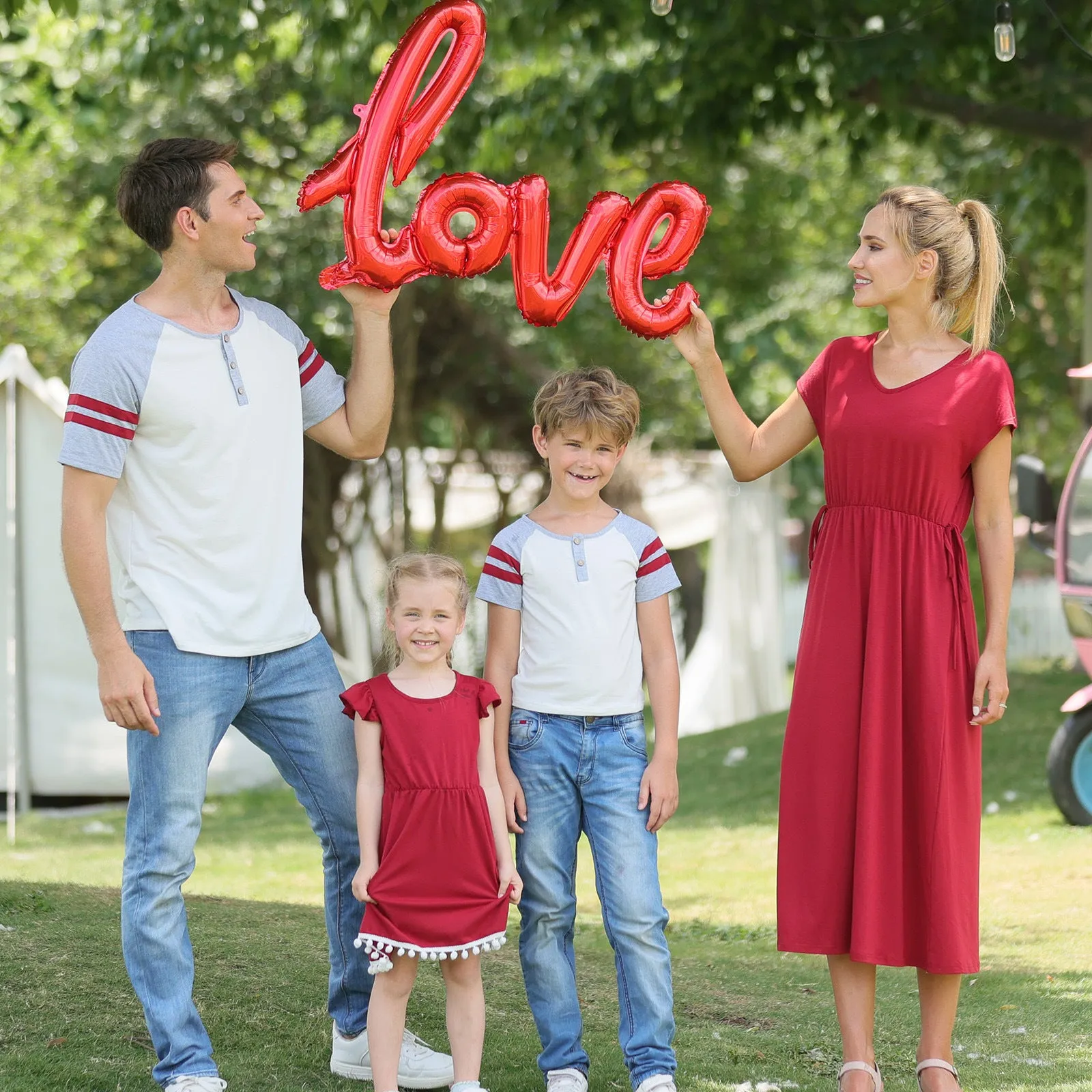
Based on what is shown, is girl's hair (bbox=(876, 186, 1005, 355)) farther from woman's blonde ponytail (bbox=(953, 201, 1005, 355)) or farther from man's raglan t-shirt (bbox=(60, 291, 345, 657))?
man's raglan t-shirt (bbox=(60, 291, 345, 657))

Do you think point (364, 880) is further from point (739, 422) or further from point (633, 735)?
point (739, 422)

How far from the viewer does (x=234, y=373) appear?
3443 mm

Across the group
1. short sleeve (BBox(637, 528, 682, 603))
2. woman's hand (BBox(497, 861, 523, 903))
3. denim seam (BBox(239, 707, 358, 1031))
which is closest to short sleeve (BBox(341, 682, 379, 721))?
denim seam (BBox(239, 707, 358, 1031))

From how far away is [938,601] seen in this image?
345cm

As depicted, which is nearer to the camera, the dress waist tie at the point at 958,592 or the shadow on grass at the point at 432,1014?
the dress waist tie at the point at 958,592

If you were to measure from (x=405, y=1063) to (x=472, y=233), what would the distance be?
205 centimetres

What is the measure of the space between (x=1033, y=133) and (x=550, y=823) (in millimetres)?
7120

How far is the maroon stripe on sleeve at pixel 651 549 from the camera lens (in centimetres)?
360

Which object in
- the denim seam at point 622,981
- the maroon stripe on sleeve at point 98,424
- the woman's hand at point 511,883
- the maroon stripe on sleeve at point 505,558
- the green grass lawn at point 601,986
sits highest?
the maroon stripe on sleeve at point 98,424

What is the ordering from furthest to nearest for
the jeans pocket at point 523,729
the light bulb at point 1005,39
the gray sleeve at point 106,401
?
the light bulb at point 1005,39, the jeans pocket at point 523,729, the gray sleeve at point 106,401

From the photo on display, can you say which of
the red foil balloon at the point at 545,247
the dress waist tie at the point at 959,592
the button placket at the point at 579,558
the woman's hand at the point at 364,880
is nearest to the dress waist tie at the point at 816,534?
the dress waist tie at the point at 959,592

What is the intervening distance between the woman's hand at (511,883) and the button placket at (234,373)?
1.21 meters

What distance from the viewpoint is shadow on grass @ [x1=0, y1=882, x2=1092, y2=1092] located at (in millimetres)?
3703

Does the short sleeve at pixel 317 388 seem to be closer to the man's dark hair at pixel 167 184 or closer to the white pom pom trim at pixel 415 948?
the man's dark hair at pixel 167 184
